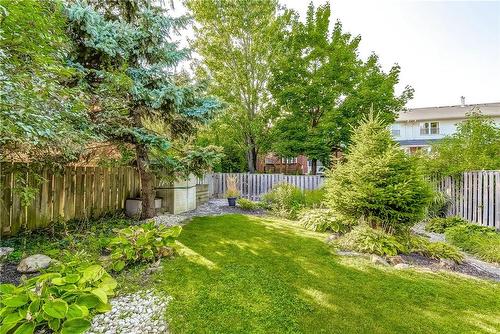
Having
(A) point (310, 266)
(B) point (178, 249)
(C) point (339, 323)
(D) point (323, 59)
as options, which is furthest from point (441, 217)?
(D) point (323, 59)

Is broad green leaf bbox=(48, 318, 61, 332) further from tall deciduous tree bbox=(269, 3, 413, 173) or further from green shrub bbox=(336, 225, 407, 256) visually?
tall deciduous tree bbox=(269, 3, 413, 173)

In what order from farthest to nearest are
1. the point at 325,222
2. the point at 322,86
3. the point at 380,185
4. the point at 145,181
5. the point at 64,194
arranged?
the point at 322,86 → the point at 145,181 → the point at 325,222 → the point at 64,194 → the point at 380,185

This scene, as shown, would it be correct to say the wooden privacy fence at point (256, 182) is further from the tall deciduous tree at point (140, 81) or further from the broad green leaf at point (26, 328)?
the broad green leaf at point (26, 328)

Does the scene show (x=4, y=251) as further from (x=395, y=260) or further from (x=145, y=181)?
(x=395, y=260)

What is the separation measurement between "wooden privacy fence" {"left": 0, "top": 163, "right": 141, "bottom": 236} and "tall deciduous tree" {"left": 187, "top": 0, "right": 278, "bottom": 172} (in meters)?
8.34

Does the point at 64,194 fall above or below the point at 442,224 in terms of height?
above

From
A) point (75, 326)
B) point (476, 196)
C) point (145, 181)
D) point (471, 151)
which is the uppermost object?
point (471, 151)

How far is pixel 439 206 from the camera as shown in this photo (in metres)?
8.02

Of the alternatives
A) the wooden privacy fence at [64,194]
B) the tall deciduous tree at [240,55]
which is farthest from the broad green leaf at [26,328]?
the tall deciduous tree at [240,55]

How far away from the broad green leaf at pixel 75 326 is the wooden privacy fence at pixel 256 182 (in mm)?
9455

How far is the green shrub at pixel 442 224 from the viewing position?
7.18 metres

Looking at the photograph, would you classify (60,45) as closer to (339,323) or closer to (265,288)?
(265,288)

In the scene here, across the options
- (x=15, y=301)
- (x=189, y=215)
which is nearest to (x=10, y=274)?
(x=15, y=301)

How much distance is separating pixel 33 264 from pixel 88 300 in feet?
5.77
